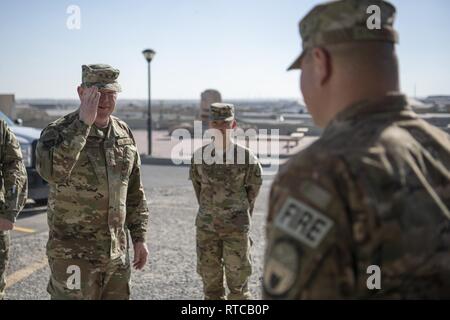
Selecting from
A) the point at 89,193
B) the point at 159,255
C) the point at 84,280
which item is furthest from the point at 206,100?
the point at 84,280

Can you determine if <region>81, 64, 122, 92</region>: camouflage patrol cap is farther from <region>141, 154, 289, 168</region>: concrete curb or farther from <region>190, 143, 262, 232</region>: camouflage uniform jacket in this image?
<region>141, 154, 289, 168</region>: concrete curb

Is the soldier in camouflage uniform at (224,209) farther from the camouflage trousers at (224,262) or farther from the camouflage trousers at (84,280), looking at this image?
the camouflage trousers at (84,280)

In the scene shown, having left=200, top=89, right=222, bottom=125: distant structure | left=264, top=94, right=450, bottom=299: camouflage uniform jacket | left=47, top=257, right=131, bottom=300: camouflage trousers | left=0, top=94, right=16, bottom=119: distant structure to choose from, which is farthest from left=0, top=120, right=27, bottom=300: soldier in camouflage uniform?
left=200, top=89, right=222, bottom=125: distant structure

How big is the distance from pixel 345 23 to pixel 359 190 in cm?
56

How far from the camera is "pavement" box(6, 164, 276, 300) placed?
16.1ft

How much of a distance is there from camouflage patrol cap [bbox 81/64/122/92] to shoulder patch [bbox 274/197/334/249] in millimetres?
2130

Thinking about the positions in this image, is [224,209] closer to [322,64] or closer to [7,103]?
[322,64]

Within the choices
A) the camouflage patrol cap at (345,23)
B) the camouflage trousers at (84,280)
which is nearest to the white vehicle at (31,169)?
the camouflage trousers at (84,280)

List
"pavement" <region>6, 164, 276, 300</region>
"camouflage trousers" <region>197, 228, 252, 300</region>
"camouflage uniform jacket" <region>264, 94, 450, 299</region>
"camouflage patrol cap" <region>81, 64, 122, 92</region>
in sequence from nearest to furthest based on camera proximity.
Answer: "camouflage uniform jacket" <region>264, 94, 450, 299</region>
"camouflage patrol cap" <region>81, 64, 122, 92</region>
"camouflage trousers" <region>197, 228, 252, 300</region>
"pavement" <region>6, 164, 276, 300</region>

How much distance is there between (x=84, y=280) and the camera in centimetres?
295

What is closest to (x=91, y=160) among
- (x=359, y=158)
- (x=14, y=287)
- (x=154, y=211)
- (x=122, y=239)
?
(x=122, y=239)

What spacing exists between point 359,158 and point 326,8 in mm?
546
